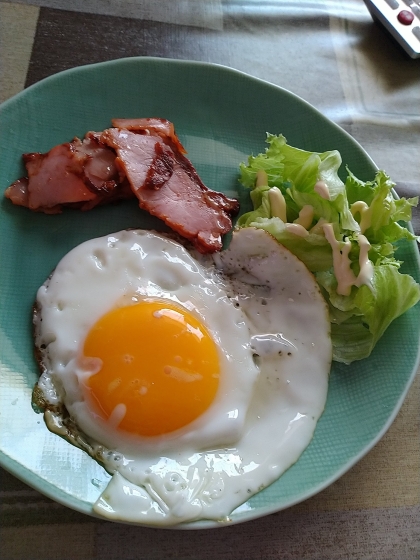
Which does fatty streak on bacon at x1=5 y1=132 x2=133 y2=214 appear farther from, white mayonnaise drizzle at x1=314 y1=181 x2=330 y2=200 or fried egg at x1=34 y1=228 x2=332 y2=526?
white mayonnaise drizzle at x1=314 y1=181 x2=330 y2=200

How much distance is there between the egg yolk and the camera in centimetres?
140

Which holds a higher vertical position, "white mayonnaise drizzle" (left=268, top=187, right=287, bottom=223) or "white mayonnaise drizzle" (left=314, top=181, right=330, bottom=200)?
"white mayonnaise drizzle" (left=314, top=181, right=330, bottom=200)

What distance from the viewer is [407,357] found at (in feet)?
5.43

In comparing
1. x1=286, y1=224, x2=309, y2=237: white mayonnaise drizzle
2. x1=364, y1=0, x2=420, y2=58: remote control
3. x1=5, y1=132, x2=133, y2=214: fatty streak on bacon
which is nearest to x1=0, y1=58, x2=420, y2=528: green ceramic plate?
x1=5, y1=132, x2=133, y2=214: fatty streak on bacon

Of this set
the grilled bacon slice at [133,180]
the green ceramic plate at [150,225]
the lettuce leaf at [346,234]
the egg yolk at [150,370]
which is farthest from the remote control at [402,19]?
the egg yolk at [150,370]

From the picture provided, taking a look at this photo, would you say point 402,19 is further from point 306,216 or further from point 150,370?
point 150,370

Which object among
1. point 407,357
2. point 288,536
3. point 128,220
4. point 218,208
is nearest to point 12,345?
point 128,220

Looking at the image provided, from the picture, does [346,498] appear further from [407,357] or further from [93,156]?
[93,156]

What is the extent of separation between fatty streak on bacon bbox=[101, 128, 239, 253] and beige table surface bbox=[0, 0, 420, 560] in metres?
0.59

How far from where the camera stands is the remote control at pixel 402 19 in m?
2.50

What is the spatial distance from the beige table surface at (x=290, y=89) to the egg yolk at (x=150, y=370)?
1.01 feet

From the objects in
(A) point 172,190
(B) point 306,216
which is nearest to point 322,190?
(B) point 306,216

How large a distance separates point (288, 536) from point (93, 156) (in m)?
1.43

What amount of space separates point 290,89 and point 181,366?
1.57 meters
